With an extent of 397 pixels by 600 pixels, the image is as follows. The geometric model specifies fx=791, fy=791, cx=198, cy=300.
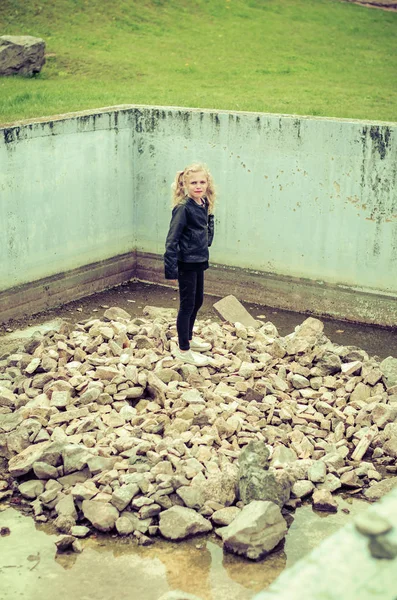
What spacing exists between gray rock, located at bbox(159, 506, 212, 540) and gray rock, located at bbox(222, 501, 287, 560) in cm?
16

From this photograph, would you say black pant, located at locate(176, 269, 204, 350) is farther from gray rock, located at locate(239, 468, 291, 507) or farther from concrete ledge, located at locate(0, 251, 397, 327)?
concrete ledge, located at locate(0, 251, 397, 327)

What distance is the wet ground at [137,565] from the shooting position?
4660 millimetres

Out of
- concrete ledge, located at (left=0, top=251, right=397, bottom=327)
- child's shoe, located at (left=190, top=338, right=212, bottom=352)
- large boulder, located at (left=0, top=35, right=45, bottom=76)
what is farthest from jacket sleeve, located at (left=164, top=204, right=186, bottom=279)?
large boulder, located at (left=0, top=35, right=45, bottom=76)

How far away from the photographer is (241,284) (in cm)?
1022

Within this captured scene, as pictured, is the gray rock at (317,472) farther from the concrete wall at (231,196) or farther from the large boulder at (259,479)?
the concrete wall at (231,196)

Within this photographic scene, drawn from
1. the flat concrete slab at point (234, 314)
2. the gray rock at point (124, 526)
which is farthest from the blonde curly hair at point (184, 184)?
the gray rock at point (124, 526)

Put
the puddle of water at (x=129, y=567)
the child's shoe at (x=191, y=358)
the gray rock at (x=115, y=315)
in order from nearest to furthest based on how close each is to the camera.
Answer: the puddle of water at (x=129, y=567) → the child's shoe at (x=191, y=358) → the gray rock at (x=115, y=315)

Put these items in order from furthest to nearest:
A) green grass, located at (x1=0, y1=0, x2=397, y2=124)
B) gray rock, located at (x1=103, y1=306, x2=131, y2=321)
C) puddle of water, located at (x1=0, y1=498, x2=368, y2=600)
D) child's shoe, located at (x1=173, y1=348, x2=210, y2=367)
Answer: green grass, located at (x1=0, y1=0, x2=397, y2=124) → gray rock, located at (x1=103, y1=306, x2=131, y2=321) → child's shoe, located at (x1=173, y1=348, x2=210, y2=367) → puddle of water, located at (x1=0, y1=498, x2=368, y2=600)

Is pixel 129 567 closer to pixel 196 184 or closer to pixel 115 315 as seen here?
pixel 196 184

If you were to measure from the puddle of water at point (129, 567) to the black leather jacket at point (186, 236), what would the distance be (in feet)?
7.80

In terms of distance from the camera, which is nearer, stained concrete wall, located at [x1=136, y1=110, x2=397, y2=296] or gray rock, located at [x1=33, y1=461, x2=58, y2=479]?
gray rock, located at [x1=33, y1=461, x2=58, y2=479]

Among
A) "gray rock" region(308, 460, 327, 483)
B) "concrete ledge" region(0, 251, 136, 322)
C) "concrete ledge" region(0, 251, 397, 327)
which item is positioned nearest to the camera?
"gray rock" region(308, 460, 327, 483)

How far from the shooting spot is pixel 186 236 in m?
6.84

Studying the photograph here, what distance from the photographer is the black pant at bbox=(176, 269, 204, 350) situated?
6.97m
